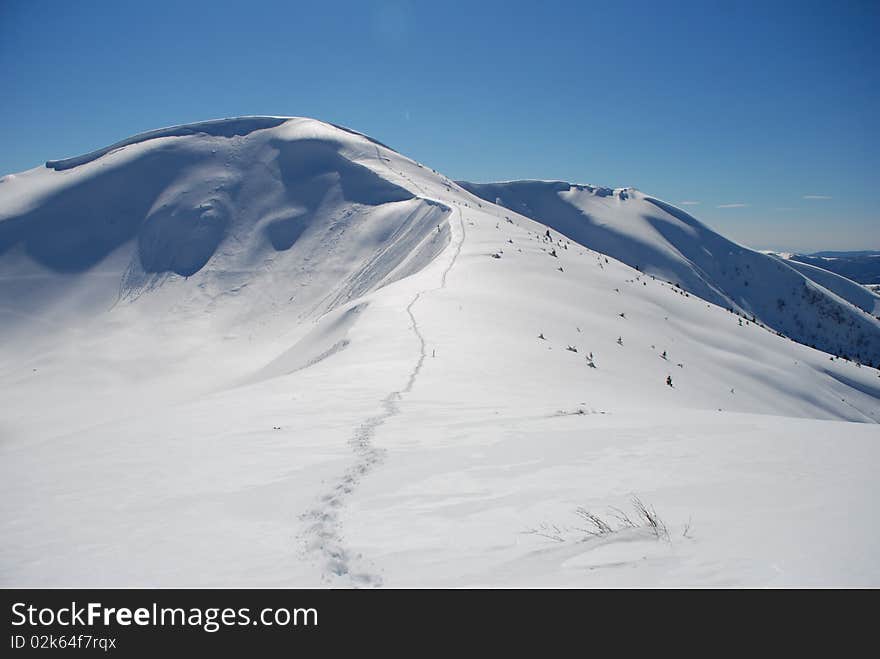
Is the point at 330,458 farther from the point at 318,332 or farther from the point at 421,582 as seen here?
the point at 318,332

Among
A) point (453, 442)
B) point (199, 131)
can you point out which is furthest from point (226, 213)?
point (453, 442)

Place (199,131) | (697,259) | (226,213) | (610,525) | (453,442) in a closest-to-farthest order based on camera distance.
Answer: (610,525), (453,442), (226,213), (199,131), (697,259)

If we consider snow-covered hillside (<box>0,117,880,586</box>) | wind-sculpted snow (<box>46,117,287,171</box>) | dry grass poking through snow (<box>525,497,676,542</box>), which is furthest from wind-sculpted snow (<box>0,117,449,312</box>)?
dry grass poking through snow (<box>525,497,676,542</box>)

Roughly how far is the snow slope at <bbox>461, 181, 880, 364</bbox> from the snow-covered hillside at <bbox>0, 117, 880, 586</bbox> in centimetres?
5027

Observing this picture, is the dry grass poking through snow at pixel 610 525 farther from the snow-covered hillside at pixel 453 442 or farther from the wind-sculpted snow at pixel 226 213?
the wind-sculpted snow at pixel 226 213

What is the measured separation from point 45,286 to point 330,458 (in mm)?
42011

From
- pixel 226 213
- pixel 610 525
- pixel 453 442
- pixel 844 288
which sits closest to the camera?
pixel 610 525

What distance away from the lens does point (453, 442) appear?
6.91 m

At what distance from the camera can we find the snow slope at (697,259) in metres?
67.7

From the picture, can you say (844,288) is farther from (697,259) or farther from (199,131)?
(199,131)

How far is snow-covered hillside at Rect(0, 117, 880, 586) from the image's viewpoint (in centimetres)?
393

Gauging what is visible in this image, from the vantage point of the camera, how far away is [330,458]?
6.32 metres

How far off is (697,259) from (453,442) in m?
86.3
